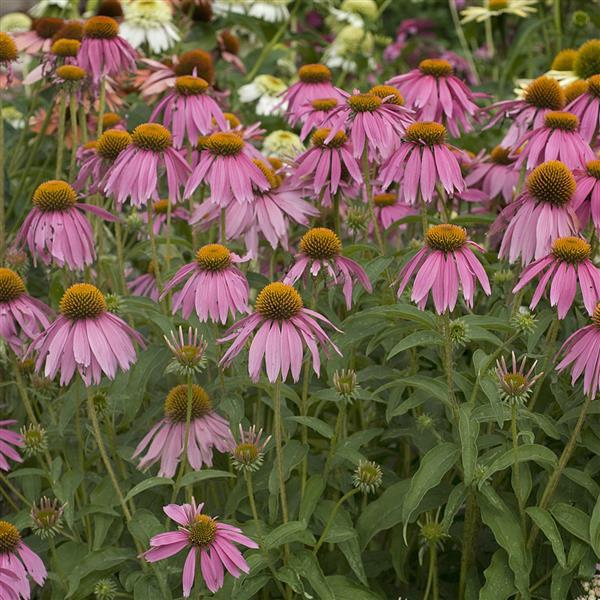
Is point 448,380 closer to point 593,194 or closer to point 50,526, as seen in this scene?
point 593,194

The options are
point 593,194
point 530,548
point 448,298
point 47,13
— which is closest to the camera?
point 448,298

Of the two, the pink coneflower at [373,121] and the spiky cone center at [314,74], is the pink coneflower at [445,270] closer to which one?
the pink coneflower at [373,121]

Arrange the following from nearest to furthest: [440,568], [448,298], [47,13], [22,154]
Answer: [448,298]
[440,568]
[22,154]
[47,13]

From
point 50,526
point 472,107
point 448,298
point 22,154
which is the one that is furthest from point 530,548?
point 22,154

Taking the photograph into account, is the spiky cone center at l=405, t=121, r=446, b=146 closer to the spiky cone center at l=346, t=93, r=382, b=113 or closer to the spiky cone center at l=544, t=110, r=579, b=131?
the spiky cone center at l=346, t=93, r=382, b=113

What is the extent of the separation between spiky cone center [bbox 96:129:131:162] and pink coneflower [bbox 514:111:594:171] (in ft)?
2.84

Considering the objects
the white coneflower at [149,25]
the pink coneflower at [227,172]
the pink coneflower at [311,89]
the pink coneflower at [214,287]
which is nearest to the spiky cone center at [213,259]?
the pink coneflower at [214,287]

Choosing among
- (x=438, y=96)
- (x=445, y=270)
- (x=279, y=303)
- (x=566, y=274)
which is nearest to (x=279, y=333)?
(x=279, y=303)

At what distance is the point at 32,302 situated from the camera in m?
2.29

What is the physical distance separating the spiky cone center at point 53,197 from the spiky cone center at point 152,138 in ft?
0.58

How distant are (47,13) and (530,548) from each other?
3.08m

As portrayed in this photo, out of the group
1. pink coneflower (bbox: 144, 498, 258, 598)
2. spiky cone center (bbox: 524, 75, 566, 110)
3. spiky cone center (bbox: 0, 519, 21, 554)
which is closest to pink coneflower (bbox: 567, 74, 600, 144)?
spiky cone center (bbox: 524, 75, 566, 110)

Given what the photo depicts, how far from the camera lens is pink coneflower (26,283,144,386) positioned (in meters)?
1.95

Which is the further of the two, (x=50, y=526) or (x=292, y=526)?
(x=50, y=526)
